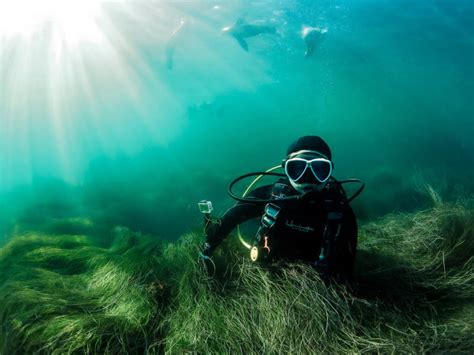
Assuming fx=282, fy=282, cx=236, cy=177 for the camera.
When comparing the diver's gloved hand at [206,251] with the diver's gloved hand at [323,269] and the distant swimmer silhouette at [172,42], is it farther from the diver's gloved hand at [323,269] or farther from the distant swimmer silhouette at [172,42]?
the distant swimmer silhouette at [172,42]

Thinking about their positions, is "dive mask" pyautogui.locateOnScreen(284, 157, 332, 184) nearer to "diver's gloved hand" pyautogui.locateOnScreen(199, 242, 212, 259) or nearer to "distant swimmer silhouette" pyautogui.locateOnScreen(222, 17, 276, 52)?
"diver's gloved hand" pyautogui.locateOnScreen(199, 242, 212, 259)

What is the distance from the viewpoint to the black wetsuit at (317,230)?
2.97m

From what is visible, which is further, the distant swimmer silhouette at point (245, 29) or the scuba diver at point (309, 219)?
the distant swimmer silhouette at point (245, 29)

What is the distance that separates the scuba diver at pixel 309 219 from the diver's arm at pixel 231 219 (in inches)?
5.5

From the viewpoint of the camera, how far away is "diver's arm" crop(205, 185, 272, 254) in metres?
3.57

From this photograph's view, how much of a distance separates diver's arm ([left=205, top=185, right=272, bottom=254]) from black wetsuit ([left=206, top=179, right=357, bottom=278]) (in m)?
0.01

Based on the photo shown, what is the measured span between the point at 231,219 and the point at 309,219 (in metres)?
0.99

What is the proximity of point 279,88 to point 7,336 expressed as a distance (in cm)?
6802

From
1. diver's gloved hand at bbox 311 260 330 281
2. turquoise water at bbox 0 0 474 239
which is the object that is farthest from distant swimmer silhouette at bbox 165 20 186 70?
diver's gloved hand at bbox 311 260 330 281

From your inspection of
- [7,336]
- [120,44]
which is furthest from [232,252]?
[120,44]

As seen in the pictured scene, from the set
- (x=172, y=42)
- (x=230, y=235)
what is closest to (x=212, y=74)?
(x=172, y=42)

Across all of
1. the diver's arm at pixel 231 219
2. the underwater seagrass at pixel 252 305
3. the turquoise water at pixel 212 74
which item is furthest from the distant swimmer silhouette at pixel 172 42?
the underwater seagrass at pixel 252 305

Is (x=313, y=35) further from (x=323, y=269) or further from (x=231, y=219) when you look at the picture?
(x=323, y=269)

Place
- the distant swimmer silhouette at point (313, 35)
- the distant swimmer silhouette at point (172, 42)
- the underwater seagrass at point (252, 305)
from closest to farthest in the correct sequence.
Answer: the underwater seagrass at point (252, 305) → the distant swimmer silhouette at point (313, 35) → the distant swimmer silhouette at point (172, 42)
